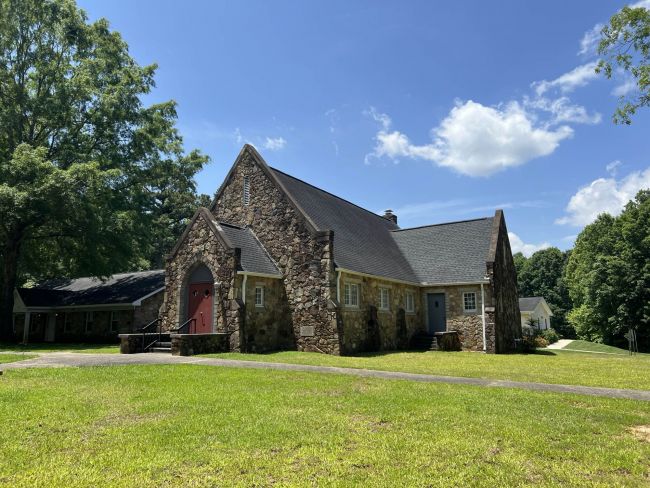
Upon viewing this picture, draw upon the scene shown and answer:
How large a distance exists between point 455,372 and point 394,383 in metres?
3.44

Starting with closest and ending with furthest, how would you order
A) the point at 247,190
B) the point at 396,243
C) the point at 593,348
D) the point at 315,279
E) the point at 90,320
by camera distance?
the point at 315,279, the point at 247,190, the point at 90,320, the point at 396,243, the point at 593,348

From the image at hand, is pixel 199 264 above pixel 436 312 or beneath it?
above

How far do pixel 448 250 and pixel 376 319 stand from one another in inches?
339

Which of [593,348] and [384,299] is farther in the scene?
[593,348]

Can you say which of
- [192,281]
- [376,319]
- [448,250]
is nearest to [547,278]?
[448,250]

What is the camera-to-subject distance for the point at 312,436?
6.36 m

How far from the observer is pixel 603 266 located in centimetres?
3922

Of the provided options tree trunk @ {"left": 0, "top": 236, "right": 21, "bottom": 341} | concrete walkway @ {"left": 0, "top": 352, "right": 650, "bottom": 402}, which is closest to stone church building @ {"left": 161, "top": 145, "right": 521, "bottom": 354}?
concrete walkway @ {"left": 0, "top": 352, "right": 650, "bottom": 402}

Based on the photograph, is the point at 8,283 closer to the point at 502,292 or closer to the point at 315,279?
the point at 315,279

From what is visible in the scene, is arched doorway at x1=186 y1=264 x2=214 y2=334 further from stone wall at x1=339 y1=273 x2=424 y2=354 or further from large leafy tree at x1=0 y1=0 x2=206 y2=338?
large leafy tree at x1=0 y1=0 x2=206 y2=338

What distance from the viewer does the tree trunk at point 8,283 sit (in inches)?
1089

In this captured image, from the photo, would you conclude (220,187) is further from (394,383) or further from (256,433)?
(256,433)

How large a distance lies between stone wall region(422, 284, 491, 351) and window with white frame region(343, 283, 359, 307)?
684 cm

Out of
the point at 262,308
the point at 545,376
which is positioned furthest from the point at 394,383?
the point at 262,308
